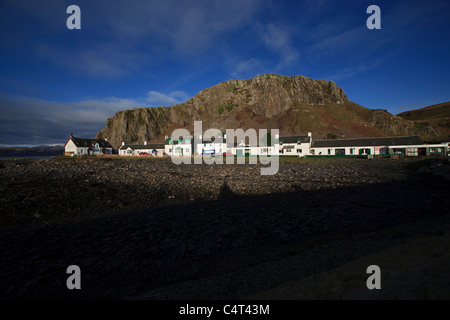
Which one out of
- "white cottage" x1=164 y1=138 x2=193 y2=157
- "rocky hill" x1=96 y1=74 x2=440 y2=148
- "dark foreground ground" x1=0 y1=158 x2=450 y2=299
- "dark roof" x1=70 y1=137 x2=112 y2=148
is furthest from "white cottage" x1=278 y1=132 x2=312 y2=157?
"dark roof" x1=70 y1=137 x2=112 y2=148

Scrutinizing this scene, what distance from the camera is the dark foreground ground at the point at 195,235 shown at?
20.5 feet

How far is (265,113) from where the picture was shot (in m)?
144

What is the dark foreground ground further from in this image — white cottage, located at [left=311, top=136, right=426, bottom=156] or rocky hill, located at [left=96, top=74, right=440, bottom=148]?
rocky hill, located at [left=96, top=74, right=440, bottom=148]

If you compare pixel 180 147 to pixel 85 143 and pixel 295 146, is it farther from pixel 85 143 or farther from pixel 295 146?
pixel 295 146

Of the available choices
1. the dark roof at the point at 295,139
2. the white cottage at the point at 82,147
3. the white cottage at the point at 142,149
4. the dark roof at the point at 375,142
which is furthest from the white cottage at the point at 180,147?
the dark roof at the point at 375,142

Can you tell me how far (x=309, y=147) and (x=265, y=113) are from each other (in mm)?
81891

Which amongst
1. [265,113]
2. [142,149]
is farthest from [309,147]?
[265,113]

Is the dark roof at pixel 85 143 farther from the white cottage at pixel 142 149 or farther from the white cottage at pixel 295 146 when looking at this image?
the white cottage at pixel 295 146

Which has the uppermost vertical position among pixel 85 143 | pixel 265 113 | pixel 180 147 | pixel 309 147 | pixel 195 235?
pixel 265 113

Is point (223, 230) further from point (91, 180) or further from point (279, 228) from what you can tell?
point (91, 180)

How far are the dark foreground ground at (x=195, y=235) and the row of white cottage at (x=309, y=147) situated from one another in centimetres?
4576

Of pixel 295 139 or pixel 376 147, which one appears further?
pixel 295 139

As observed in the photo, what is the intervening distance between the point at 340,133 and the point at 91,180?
11379 cm

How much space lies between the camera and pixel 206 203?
15859mm
